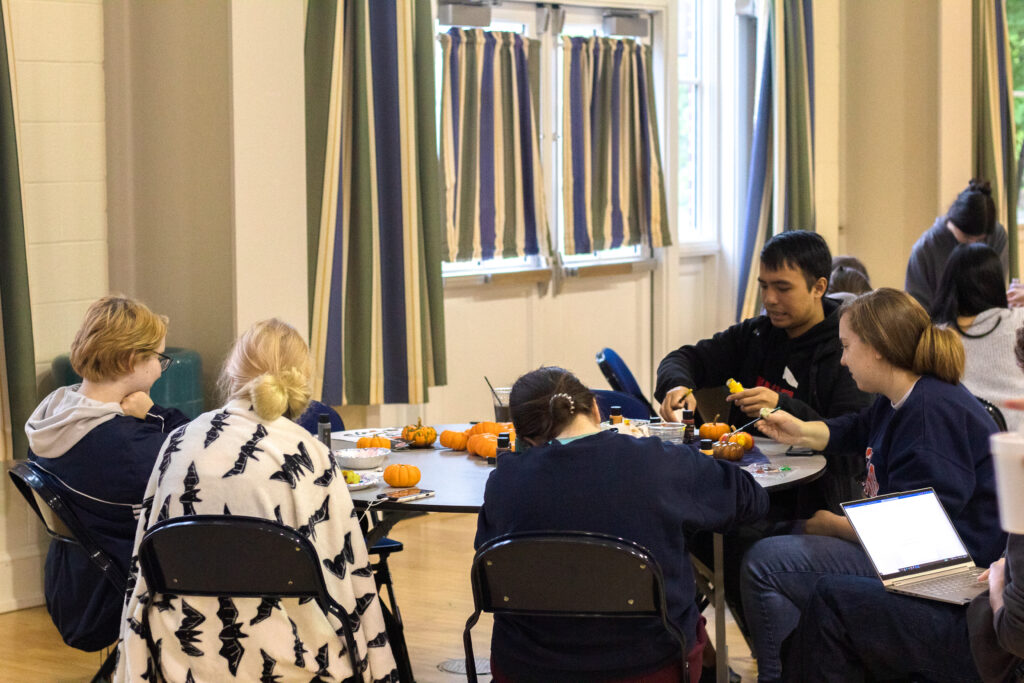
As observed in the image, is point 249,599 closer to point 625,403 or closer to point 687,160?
point 625,403

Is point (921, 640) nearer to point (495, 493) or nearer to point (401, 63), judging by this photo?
point (495, 493)

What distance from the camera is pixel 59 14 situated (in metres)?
3.98

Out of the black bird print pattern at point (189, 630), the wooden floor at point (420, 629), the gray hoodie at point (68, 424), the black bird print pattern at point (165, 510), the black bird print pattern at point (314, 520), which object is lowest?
the wooden floor at point (420, 629)

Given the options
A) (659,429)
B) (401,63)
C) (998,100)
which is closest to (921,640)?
(659,429)

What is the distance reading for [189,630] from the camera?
2.23 m

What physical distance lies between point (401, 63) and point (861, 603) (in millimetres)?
3073

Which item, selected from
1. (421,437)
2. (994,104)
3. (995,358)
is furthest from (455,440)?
(994,104)

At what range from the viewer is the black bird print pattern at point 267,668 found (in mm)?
2223

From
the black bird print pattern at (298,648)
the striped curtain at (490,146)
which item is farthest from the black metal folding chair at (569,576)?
the striped curtain at (490,146)

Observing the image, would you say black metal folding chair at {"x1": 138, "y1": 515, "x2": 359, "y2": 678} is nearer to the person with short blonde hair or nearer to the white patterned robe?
the white patterned robe

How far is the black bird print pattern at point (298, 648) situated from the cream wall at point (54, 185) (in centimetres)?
211

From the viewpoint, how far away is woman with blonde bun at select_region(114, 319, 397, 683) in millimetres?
2215

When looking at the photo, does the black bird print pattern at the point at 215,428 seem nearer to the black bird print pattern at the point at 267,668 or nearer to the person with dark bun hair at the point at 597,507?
the black bird print pattern at the point at 267,668

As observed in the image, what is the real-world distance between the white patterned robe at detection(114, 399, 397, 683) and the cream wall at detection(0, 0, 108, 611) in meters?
1.94
